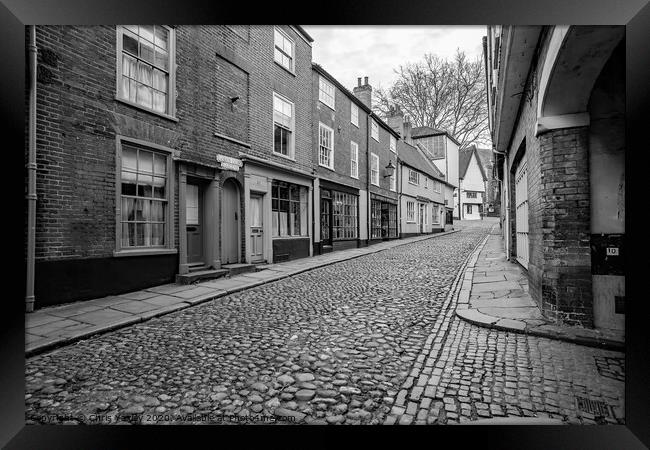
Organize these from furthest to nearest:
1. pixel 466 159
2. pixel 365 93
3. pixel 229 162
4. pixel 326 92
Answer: pixel 466 159, pixel 365 93, pixel 326 92, pixel 229 162

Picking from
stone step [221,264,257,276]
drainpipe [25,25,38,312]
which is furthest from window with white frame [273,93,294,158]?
drainpipe [25,25,38,312]

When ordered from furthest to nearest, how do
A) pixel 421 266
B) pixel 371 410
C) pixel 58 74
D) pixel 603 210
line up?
1. pixel 421 266
2. pixel 58 74
3. pixel 603 210
4. pixel 371 410

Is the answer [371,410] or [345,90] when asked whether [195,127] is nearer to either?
[371,410]

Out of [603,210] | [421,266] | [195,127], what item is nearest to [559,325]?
[603,210]

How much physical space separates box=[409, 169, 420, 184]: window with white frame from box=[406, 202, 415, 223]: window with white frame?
169 cm

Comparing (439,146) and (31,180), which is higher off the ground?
(439,146)

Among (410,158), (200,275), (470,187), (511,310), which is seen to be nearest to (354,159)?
(410,158)

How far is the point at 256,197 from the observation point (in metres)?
10.2

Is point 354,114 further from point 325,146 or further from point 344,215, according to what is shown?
point 344,215

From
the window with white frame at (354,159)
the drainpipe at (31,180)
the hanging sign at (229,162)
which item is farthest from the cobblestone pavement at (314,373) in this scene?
the window with white frame at (354,159)

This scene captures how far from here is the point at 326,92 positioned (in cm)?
1416

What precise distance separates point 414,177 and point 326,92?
12721 mm

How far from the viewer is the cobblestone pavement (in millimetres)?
Answer: 2459
